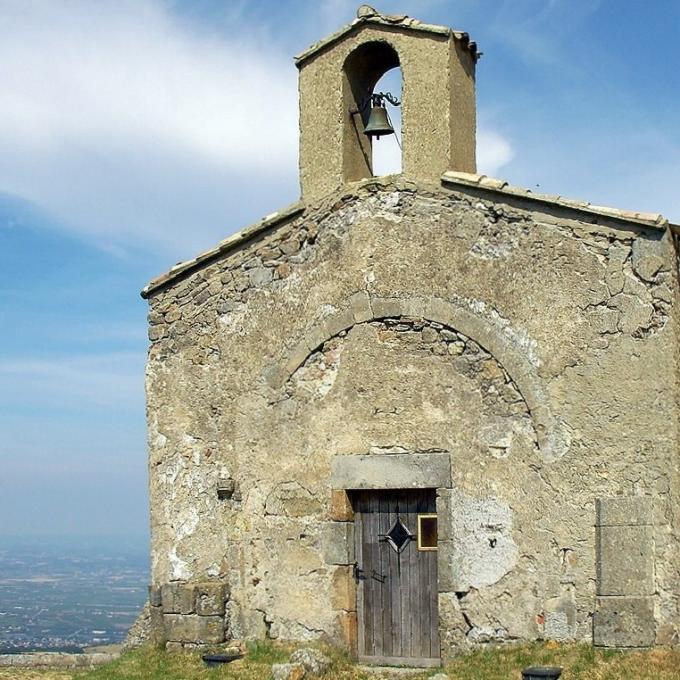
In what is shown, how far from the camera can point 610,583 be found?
29.5ft

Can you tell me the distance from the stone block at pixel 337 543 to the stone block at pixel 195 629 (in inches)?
51.6

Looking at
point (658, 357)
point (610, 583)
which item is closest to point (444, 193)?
point (658, 357)

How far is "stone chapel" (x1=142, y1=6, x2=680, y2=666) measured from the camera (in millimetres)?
9125

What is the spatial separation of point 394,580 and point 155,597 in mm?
2515

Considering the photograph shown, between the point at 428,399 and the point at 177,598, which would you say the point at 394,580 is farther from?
the point at 177,598

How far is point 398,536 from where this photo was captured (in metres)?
10.1

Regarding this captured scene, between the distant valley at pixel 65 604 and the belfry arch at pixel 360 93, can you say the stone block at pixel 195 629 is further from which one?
the belfry arch at pixel 360 93

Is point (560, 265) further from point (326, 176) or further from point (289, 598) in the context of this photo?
point (289, 598)

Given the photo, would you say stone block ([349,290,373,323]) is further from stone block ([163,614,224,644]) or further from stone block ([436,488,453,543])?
stone block ([163,614,224,644])

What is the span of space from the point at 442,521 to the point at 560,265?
8.30ft

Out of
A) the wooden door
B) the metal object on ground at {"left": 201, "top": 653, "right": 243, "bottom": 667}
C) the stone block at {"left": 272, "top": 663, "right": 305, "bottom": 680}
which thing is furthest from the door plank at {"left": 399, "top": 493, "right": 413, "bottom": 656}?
the metal object on ground at {"left": 201, "top": 653, "right": 243, "bottom": 667}

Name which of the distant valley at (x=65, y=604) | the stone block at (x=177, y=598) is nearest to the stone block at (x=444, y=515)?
the stone block at (x=177, y=598)

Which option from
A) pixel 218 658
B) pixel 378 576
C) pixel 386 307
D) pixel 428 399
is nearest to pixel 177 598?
pixel 218 658

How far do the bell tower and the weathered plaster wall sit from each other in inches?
15.9
